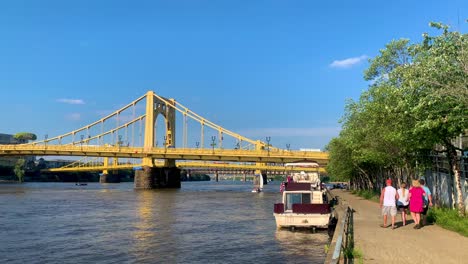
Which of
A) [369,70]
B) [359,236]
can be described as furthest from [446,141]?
[369,70]

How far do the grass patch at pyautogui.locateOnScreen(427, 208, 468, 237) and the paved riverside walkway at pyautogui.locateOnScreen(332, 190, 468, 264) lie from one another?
244 mm

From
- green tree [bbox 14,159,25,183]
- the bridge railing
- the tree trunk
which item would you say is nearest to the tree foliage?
the tree trunk

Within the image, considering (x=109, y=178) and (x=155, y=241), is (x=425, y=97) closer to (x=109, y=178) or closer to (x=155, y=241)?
(x=155, y=241)

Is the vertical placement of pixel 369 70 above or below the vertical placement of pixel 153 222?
above

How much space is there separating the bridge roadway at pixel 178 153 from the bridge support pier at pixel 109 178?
67.5m

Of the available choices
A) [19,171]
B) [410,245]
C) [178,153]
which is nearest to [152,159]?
[178,153]

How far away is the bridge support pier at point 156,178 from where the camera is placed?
10106 cm

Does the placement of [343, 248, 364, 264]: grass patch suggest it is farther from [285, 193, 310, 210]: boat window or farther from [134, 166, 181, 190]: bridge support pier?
[134, 166, 181, 190]: bridge support pier

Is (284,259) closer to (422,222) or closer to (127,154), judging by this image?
(422,222)

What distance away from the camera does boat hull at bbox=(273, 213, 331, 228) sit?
934 inches

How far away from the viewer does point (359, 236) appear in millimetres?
16859

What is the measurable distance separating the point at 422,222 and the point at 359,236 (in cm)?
448

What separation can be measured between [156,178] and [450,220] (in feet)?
298

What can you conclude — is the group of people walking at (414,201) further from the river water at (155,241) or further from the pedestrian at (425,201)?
the river water at (155,241)
